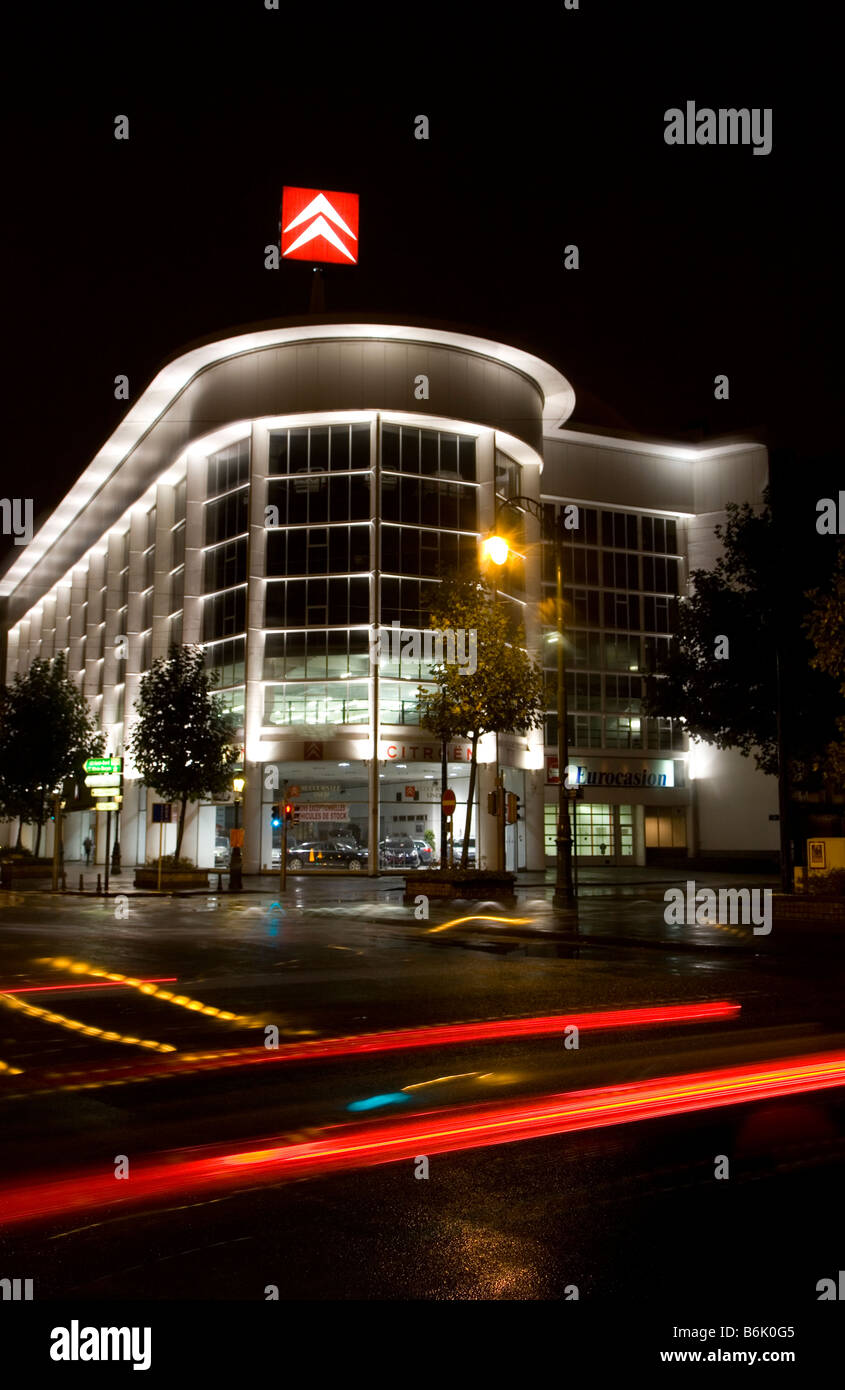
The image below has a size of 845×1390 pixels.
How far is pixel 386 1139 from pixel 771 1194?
2.14 m

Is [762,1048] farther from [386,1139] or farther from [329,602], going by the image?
[329,602]

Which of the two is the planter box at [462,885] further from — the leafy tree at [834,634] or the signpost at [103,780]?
the signpost at [103,780]

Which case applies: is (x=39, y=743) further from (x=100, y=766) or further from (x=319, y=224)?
(x=319, y=224)

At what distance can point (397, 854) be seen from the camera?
50219 millimetres

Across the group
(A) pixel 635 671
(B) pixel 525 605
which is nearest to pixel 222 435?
(B) pixel 525 605

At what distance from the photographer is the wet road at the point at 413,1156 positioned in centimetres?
441

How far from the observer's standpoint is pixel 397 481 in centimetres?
5131

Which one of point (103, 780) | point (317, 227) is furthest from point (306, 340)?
point (103, 780)

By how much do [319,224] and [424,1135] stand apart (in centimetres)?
5138

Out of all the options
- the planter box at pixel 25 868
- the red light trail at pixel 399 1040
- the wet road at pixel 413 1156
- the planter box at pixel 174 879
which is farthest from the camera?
the planter box at pixel 25 868

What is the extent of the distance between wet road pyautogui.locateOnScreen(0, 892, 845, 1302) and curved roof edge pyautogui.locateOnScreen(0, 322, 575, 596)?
41.0m

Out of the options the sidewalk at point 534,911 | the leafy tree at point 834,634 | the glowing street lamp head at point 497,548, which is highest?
the glowing street lamp head at point 497,548

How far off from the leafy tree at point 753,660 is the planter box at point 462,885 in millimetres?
11891

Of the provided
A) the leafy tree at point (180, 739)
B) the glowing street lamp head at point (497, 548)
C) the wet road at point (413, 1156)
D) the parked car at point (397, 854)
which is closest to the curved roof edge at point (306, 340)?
the leafy tree at point (180, 739)
